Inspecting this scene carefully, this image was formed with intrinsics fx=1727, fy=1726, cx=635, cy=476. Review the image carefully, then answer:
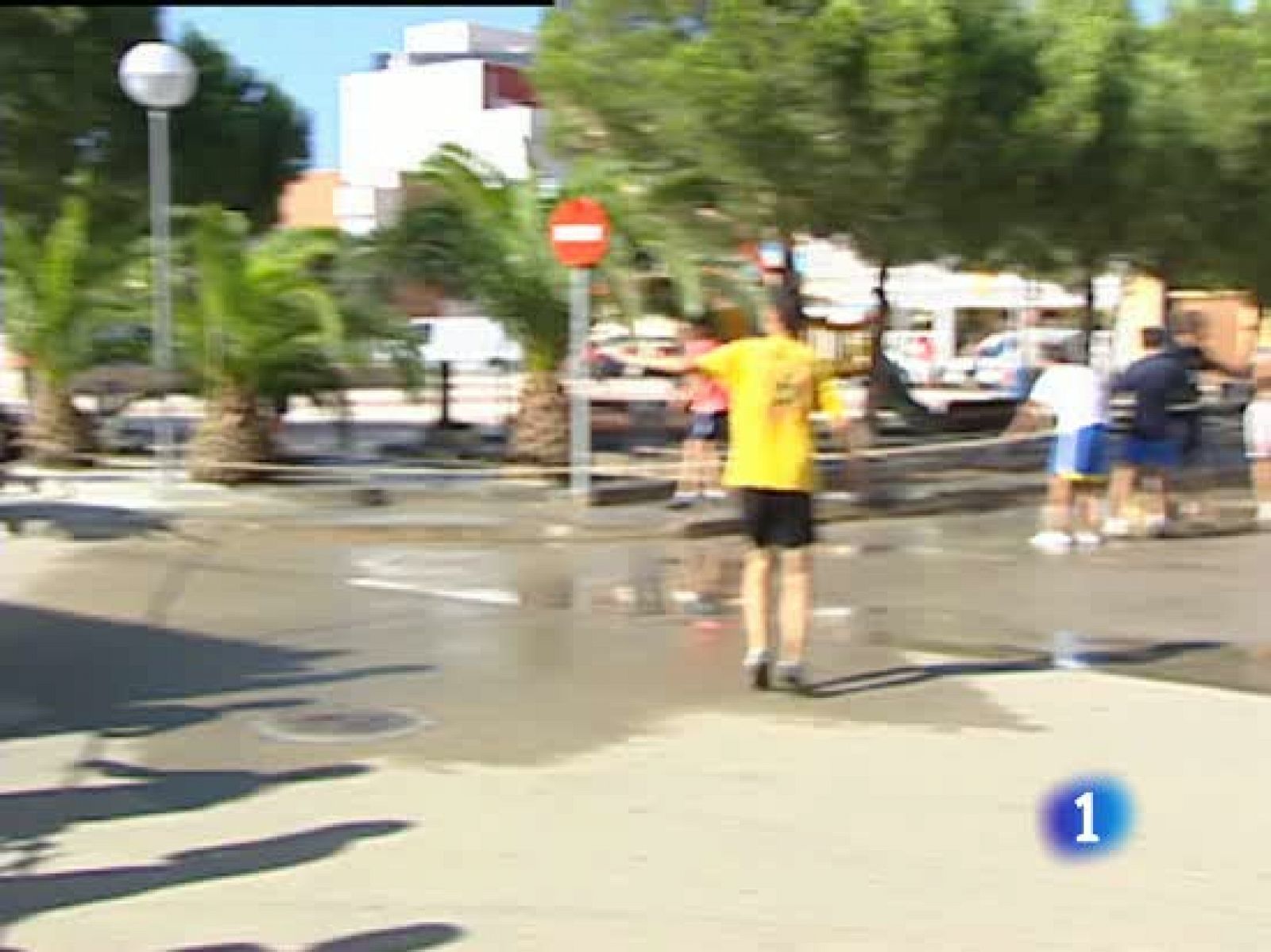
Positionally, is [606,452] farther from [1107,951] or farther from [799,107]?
[1107,951]

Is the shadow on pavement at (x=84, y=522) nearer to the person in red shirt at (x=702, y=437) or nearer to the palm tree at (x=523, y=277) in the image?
the palm tree at (x=523, y=277)

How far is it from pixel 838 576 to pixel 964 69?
5.79 metres

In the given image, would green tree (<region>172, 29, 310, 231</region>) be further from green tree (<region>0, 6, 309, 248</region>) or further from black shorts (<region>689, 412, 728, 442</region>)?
black shorts (<region>689, 412, 728, 442</region>)

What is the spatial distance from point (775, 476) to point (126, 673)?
3244 millimetres

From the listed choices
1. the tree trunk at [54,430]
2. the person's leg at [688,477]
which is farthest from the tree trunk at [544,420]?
the tree trunk at [54,430]

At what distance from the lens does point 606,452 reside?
19734mm

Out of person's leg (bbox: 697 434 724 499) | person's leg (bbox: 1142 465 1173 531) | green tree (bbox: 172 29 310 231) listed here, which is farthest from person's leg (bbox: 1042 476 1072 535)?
green tree (bbox: 172 29 310 231)

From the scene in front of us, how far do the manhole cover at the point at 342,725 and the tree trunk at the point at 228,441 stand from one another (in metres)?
8.95

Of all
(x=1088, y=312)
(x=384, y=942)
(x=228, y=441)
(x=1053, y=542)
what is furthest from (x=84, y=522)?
(x=1088, y=312)

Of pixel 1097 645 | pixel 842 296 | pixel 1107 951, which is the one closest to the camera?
pixel 1107 951

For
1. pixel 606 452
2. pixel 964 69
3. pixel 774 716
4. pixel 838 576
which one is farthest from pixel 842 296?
pixel 774 716

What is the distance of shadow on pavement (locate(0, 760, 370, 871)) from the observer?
566cm

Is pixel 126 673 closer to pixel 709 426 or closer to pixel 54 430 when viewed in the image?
pixel 709 426

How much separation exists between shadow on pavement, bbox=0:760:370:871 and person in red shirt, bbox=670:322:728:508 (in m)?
8.73
